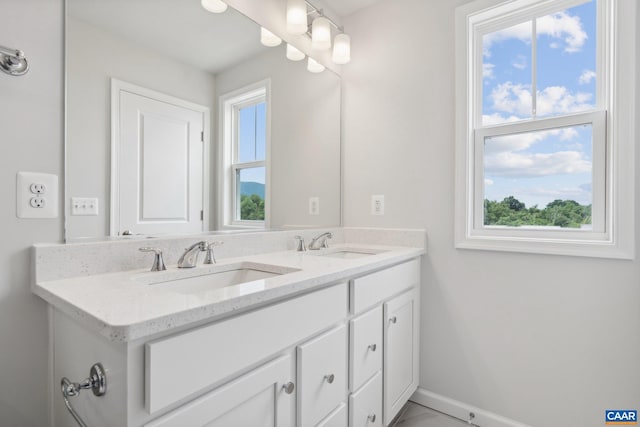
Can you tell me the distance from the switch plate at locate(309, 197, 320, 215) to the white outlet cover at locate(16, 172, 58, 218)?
121cm

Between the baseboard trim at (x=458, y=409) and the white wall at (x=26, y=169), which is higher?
the white wall at (x=26, y=169)

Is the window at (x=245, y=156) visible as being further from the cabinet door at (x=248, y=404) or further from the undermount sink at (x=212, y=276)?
the cabinet door at (x=248, y=404)

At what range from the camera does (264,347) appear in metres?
0.82

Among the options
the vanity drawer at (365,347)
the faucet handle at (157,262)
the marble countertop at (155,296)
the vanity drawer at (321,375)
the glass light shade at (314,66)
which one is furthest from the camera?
the glass light shade at (314,66)

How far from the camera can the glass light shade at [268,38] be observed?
157 cm

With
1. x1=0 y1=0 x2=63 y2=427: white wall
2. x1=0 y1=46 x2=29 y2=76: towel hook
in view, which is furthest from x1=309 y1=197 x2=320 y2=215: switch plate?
x1=0 y1=46 x2=29 y2=76: towel hook

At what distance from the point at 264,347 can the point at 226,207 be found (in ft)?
Answer: 2.45

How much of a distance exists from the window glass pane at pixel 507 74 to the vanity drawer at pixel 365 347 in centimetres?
120

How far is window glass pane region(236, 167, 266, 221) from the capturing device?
1.46m

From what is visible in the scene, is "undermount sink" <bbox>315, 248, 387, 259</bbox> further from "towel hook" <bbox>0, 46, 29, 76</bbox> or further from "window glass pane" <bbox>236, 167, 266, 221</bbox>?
"towel hook" <bbox>0, 46, 29, 76</bbox>

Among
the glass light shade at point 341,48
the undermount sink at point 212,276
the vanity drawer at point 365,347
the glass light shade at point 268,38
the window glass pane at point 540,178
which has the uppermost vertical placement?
the glass light shade at point 341,48

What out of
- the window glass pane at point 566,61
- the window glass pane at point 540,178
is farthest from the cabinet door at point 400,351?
the window glass pane at point 566,61

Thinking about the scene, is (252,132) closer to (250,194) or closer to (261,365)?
(250,194)

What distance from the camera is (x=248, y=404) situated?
0.78 m
